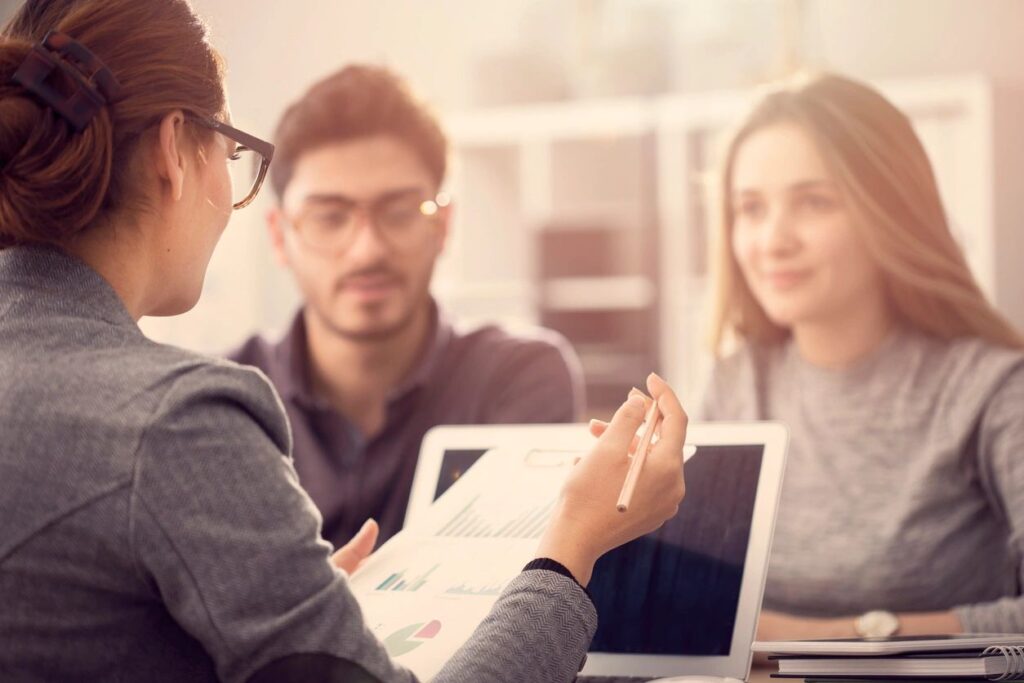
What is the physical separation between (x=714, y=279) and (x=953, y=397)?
0.43 m

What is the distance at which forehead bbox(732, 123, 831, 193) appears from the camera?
5.16 ft

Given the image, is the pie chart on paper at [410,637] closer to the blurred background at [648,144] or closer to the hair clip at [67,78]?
the hair clip at [67,78]

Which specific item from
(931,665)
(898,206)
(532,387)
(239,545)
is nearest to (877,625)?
(931,665)

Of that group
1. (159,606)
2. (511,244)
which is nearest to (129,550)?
(159,606)

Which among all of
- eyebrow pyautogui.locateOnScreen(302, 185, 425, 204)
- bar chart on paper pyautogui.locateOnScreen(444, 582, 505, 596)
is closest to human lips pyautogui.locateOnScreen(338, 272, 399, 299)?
eyebrow pyautogui.locateOnScreen(302, 185, 425, 204)

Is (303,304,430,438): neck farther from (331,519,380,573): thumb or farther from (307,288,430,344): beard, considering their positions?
(331,519,380,573): thumb

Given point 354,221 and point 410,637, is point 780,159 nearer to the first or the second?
point 354,221

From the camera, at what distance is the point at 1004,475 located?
4.48 ft

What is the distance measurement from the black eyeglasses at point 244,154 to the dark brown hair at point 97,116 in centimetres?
2

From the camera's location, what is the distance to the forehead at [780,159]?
1.57 metres

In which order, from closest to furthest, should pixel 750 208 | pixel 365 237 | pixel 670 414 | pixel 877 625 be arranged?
pixel 670 414 < pixel 877 625 < pixel 750 208 < pixel 365 237

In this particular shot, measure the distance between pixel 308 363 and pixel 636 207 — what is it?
7.90ft

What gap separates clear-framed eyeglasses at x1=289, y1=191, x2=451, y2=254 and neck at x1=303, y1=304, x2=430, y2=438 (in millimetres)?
128

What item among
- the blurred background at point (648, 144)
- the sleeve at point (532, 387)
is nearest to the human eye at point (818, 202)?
the sleeve at point (532, 387)
